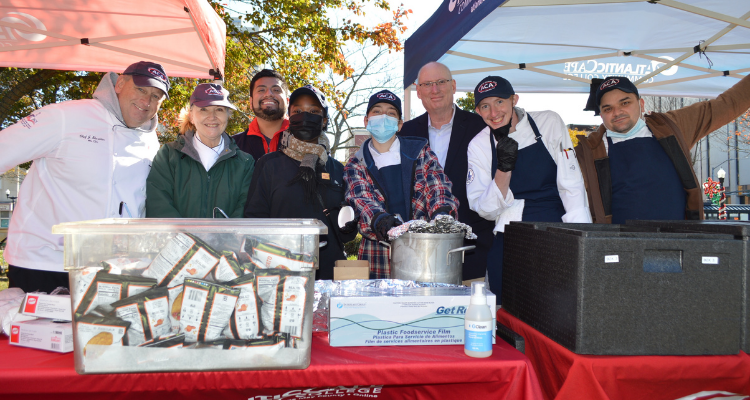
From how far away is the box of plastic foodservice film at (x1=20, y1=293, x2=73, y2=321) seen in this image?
142 centimetres

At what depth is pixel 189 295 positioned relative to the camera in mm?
1207

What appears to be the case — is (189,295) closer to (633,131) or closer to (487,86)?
(487,86)

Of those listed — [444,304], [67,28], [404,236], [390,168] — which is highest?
[67,28]

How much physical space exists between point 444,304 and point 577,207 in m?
1.33

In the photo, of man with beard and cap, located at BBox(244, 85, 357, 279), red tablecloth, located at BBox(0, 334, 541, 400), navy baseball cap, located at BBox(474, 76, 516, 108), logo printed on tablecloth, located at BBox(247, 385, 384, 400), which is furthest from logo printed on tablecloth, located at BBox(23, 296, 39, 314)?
navy baseball cap, located at BBox(474, 76, 516, 108)

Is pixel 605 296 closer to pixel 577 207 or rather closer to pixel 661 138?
pixel 577 207

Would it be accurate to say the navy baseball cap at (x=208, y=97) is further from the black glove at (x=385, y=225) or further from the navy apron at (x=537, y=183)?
the navy apron at (x=537, y=183)

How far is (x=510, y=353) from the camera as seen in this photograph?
1.40m

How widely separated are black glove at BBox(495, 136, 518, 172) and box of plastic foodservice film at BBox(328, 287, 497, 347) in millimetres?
1062

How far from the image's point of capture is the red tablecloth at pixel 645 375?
4.34 feet

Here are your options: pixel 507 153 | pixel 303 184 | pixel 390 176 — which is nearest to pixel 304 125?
pixel 303 184

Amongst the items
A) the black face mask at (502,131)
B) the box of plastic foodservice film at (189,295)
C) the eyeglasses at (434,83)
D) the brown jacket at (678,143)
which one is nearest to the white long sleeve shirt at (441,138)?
the eyeglasses at (434,83)

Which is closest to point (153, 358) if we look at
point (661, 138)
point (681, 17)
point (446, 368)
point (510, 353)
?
point (446, 368)

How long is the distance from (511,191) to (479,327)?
1.35m
